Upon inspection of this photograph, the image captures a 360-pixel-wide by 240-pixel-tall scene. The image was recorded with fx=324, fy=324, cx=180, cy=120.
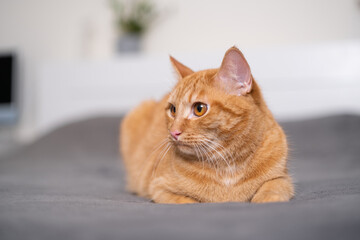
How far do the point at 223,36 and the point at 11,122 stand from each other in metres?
2.60

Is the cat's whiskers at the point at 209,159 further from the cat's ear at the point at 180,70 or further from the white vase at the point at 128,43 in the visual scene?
the white vase at the point at 128,43

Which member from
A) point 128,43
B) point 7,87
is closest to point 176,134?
point 128,43

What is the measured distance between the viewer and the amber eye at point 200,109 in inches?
40.8

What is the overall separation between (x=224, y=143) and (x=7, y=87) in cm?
348

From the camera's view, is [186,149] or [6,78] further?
[6,78]

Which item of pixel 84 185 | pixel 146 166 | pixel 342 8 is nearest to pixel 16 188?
pixel 84 185

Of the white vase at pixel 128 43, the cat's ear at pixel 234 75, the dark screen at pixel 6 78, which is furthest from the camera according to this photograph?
the dark screen at pixel 6 78

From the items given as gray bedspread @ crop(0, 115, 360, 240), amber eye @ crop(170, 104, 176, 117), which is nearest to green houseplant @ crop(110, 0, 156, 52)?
gray bedspread @ crop(0, 115, 360, 240)

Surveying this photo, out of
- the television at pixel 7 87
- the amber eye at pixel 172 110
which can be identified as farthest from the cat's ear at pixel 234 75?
the television at pixel 7 87

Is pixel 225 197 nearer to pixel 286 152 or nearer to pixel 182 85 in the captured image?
pixel 286 152

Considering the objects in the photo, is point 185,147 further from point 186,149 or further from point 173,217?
point 173,217

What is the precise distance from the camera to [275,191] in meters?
0.95

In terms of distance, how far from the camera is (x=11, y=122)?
12.3 ft

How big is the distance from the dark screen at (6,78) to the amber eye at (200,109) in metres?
3.36
